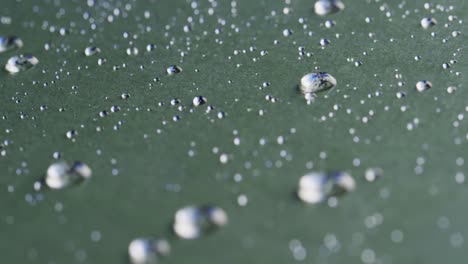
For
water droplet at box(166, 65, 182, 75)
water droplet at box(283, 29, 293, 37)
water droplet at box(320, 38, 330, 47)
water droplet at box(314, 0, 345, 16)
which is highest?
water droplet at box(314, 0, 345, 16)

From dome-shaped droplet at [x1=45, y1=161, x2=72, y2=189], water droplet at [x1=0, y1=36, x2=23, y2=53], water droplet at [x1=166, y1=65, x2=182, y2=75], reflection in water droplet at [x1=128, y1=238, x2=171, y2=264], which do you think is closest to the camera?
reflection in water droplet at [x1=128, y1=238, x2=171, y2=264]

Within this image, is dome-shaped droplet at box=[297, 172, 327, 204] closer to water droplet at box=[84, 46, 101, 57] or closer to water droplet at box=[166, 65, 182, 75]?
water droplet at box=[166, 65, 182, 75]

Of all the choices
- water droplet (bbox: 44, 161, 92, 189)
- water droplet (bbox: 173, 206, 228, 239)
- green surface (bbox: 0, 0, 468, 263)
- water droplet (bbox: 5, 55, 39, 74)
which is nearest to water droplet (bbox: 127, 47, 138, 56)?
green surface (bbox: 0, 0, 468, 263)

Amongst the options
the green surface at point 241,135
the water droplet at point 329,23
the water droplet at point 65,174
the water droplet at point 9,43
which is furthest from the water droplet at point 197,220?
the water droplet at point 9,43

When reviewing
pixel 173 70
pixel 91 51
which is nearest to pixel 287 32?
pixel 173 70

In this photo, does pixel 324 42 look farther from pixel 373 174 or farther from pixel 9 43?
pixel 9 43

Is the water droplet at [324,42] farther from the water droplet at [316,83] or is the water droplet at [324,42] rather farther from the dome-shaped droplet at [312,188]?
the dome-shaped droplet at [312,188]
